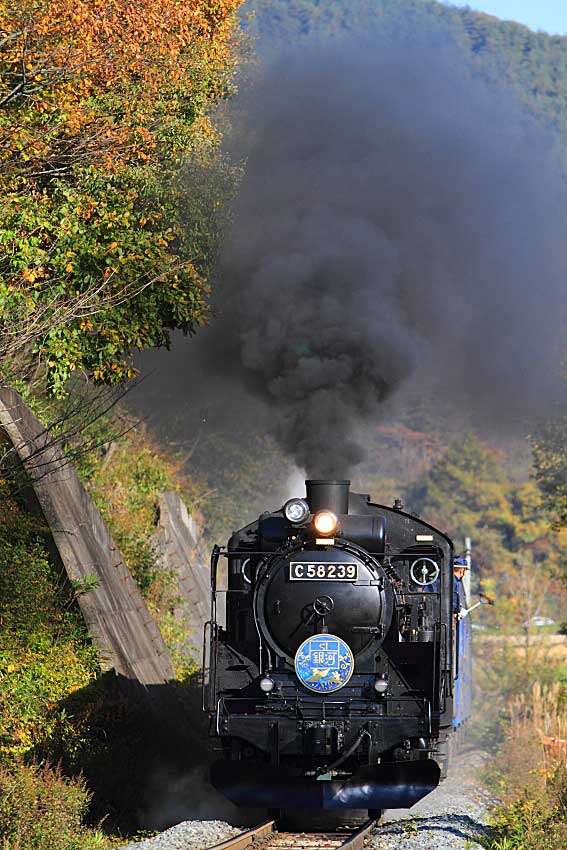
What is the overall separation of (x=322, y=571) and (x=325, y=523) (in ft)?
1.44

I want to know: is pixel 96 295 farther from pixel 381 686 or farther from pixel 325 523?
pixel 381 686

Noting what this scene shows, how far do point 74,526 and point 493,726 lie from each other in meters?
11.6

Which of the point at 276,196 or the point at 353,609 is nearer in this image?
the point at 353,609

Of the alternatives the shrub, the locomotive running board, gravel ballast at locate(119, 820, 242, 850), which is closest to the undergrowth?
the locomotive running board

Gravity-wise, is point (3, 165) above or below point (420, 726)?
above

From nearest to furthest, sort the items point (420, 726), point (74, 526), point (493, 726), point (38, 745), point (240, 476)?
point (420, 726) < point (38, 745) < point (74, 526) < point (493, 726) < point (240, 476)

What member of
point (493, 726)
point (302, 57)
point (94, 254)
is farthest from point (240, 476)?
point (94, 254)

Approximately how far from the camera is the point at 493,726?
23266 millimetres

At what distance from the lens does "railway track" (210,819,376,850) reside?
9.36 m

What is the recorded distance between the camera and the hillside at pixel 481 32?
244ft

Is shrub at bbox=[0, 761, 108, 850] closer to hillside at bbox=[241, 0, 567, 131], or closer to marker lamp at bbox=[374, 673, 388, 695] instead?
marker lamp at bbox=[374, 673, 388, 695]

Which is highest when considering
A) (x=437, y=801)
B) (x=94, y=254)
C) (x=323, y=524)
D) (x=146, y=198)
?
(x=146, y=198)

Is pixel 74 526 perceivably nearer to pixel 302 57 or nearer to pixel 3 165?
pixel 3 165

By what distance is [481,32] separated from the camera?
323 feet
